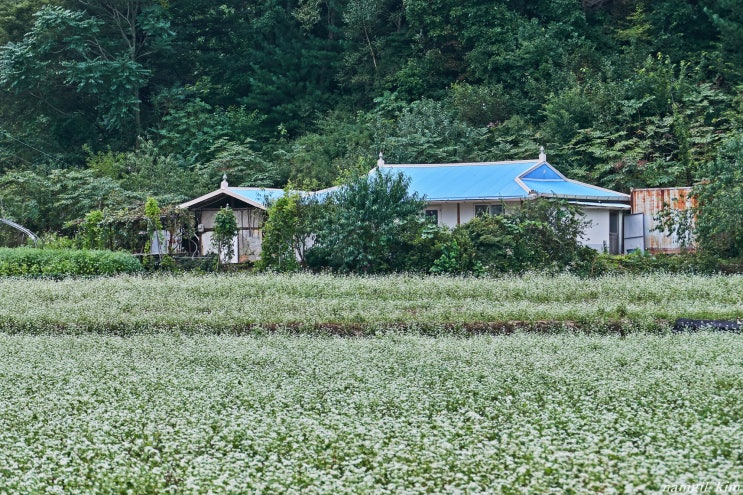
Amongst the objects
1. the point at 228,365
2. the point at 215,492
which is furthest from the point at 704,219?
the point at 215,492

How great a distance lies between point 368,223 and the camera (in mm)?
23766

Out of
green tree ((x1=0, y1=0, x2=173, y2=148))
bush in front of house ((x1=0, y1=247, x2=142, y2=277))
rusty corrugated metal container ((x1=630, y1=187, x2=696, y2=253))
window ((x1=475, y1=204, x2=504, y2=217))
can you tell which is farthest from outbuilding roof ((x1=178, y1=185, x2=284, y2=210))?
green tree ((x1=0, y1=0, x2=173, y2=148))

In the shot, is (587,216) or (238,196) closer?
(587,216)

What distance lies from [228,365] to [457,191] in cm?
1796

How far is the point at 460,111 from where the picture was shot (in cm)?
3959

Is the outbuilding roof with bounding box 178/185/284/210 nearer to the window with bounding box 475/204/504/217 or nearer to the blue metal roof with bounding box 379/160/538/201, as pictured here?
the blue metal roof with bounding box 379/160/538/201

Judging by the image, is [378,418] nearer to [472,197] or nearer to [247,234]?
[472,197]

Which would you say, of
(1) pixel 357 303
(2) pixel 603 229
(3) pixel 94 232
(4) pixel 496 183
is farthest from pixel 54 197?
(1) pixel 357 303

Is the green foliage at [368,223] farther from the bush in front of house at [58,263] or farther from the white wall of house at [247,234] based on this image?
the white wall of house at [247,234]

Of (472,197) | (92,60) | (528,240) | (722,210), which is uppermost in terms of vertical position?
(92,60)

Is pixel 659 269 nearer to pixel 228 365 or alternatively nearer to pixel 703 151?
pixel 703 151

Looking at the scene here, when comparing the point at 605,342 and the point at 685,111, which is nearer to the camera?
the point at 605,342

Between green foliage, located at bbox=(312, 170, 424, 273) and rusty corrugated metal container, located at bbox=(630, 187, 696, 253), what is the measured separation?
8691mm

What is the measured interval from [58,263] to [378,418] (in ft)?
58.4
